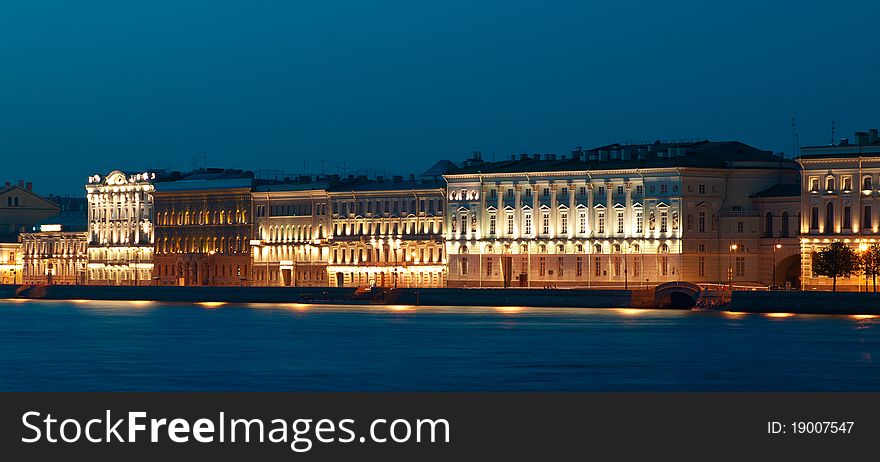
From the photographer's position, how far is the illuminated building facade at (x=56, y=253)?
139m

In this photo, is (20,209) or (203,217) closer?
(203,217)

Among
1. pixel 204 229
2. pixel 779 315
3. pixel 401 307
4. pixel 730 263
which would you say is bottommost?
pixel 779 315

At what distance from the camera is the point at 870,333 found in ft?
240

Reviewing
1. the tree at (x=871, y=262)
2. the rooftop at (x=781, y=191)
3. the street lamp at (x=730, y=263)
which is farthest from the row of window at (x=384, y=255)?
the tree at (x=871, y=262)

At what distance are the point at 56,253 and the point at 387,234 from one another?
1221 inches

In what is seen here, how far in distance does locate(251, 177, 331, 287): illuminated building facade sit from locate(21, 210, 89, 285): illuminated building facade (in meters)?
17.5

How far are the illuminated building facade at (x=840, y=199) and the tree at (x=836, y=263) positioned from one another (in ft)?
4.81

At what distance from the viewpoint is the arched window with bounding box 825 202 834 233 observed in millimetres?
96062

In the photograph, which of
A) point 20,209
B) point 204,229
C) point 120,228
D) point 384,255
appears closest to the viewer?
point 384,255

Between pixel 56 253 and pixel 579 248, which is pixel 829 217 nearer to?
pixel 579 248

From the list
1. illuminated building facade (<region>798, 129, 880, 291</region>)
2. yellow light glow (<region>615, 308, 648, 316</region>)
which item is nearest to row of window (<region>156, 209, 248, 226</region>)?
yellow light glow (<region>615, 308, 648, 316</region>)

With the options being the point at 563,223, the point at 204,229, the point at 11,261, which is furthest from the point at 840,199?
the point at 11,261

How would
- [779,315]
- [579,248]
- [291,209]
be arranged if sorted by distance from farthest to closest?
[291,209]
[579,248]
[779,315]

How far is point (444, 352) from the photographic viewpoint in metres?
65.1
